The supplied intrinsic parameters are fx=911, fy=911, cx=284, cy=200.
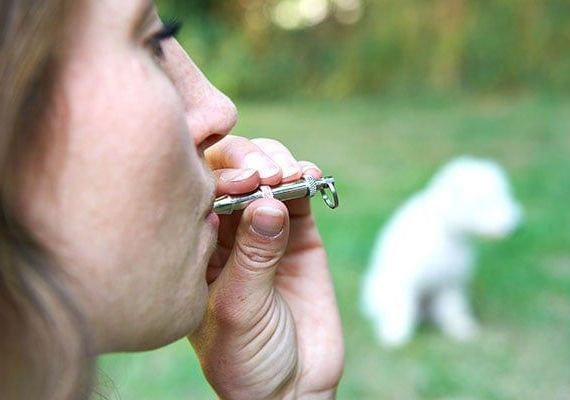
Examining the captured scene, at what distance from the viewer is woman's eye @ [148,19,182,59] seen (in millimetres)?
775

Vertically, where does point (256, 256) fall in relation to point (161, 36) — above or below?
below

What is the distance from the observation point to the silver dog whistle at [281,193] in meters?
0.98

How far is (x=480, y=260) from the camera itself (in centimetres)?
375

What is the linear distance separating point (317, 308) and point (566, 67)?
701 centimetres

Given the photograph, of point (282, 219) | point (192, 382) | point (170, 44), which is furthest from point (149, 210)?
point (192, 382)

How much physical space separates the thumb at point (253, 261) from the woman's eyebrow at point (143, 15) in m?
0.29

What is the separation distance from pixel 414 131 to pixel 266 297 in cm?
583

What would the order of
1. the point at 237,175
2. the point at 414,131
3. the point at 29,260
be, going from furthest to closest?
the point at 414,131
the point at 237,175
the point at 29,260

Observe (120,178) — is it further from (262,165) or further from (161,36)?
(262,165)

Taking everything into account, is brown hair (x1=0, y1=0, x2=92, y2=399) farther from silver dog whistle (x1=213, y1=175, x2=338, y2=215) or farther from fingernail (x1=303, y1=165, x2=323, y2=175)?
fingernail (x1=303, y1=165, x2=323, y2=175)

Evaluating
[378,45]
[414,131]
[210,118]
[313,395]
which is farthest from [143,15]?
[378,45]

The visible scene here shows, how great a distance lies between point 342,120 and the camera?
749cm

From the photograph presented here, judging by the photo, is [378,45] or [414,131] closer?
[414,131]

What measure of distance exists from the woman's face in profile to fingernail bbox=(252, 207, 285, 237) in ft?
→ 0.58
